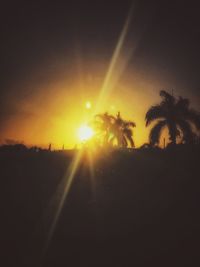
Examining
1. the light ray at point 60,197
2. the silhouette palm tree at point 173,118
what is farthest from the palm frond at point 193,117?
the light ray at point 60,197

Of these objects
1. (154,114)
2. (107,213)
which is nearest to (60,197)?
(107,213)

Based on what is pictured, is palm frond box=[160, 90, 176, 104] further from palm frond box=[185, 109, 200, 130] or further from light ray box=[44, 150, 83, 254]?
light ray box=[44, 150, 83, 254]

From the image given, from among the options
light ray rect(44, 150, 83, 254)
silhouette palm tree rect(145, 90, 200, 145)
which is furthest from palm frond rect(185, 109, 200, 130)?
light ray rect(44, 150, 83, 254)

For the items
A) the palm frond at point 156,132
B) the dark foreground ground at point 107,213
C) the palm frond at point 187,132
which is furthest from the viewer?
the palm frond at point 156,132

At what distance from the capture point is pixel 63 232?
11352 millimetres

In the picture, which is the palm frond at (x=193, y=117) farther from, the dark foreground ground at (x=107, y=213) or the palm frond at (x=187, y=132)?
the dark foreground ground at (x=107, y=213)

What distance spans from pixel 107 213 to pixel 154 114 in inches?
534

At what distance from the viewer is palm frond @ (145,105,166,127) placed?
78.1 ft

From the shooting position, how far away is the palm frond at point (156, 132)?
23.5 meters

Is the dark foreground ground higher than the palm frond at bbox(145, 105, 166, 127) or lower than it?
lower

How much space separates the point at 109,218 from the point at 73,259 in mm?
2980

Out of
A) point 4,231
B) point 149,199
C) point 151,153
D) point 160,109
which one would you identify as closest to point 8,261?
point 4,231

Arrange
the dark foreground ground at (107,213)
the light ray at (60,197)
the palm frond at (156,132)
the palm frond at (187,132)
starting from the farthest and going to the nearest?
the palm frond at (156,132), the palm frond at (187,132), the light ray at (60,197), the dark foreground ground at (107,213)

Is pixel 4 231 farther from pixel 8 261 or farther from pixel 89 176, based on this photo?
pixel 89 176
